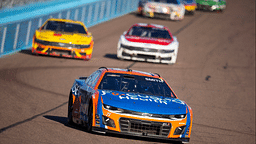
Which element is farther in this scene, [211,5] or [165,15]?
[211,5]

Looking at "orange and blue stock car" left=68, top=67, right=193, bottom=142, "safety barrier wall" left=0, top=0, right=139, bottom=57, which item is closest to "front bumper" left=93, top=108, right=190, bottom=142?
"orange and blue stock car" left=68, top=67, right=193, bottom=142

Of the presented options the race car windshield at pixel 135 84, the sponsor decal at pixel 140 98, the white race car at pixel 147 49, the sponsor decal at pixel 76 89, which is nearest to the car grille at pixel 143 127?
the sponsor decal at pixel 140 98

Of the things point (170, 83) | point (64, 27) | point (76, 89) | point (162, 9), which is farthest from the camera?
point (162, 9)

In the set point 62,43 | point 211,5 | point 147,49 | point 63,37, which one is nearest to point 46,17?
point 63,37

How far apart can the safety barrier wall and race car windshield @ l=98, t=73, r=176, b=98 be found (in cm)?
1032

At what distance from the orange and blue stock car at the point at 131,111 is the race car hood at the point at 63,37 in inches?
397

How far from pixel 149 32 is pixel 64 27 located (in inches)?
125

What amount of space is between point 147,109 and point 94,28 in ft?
70.6

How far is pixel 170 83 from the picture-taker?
1680 centimetres

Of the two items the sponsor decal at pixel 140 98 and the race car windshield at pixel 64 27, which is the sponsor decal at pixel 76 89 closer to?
the sponsor decal at pixel 140 98

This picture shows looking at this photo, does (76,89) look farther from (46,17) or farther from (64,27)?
(46,17)

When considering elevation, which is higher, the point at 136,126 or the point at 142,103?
the point at 142,103

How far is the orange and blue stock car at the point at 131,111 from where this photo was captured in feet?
26.5

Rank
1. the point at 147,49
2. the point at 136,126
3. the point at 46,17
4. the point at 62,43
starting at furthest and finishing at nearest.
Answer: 1. the point at 46,17
2. the point at 147,49
3. the point at 62,43
4. the point at 136,126
